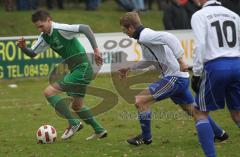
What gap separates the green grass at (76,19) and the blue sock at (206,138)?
1644 cm

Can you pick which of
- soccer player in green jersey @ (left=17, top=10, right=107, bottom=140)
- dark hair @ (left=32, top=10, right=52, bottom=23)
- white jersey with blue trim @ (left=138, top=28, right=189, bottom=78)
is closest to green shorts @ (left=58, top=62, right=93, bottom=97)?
soccer player in green jersey @ (left=17, top=10, right=107, bottom=140)

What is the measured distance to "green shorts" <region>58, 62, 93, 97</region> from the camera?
10680 millimetres

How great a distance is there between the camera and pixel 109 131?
1175 centimetres

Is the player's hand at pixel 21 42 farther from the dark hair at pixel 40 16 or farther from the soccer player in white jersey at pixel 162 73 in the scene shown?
the soccer player in white jersey at pixel 162 73

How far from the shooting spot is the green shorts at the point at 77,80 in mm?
10680

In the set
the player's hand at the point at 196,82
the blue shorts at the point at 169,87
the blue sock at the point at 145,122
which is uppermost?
the player's hand at the point at 196,82

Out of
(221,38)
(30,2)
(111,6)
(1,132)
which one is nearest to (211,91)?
(221,38)

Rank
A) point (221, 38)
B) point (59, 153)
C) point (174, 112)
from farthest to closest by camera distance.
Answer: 1. point (174, 112)
2. point (59, 153)
3. point (221, 38)

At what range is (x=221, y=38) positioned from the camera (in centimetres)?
805

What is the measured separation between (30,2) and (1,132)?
49.7 ft

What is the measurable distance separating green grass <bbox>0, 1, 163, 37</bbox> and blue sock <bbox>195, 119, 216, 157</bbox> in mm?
16438

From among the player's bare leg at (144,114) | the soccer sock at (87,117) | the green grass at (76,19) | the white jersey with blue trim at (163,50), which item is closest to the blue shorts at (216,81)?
the white jersey with blue trim at (163,50)

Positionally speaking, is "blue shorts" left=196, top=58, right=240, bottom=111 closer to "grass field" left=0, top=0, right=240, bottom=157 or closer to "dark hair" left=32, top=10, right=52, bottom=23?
"grass field" left=0, top=0, right=240, bottom=157

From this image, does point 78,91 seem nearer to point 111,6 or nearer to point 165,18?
point 165,18
